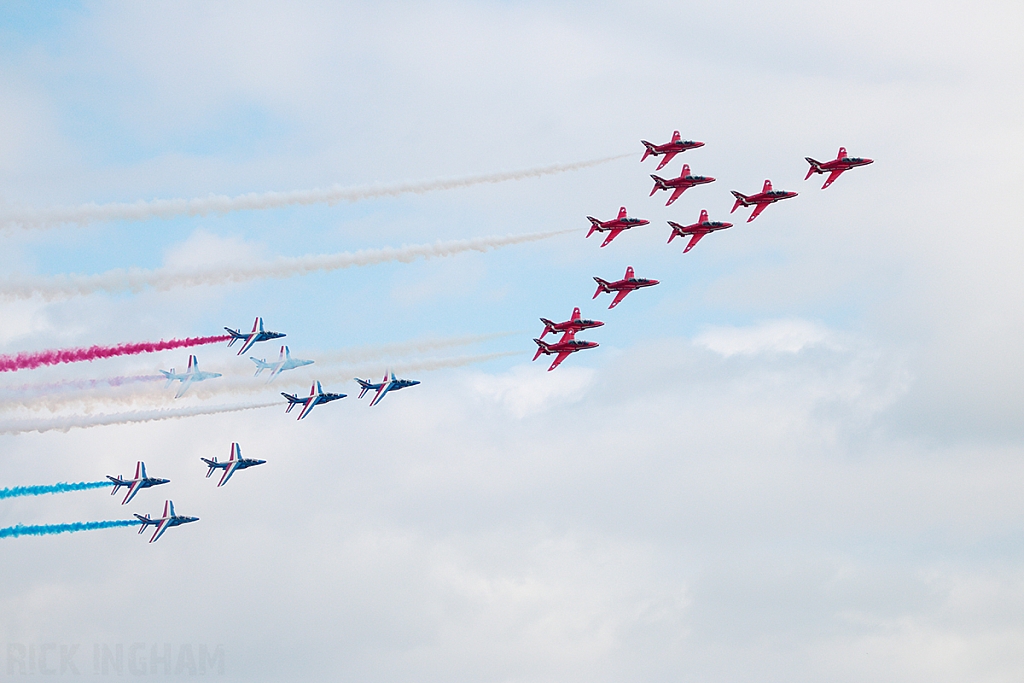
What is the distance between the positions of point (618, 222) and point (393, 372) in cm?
2235

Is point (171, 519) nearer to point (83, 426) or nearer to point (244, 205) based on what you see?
point (83, 426)

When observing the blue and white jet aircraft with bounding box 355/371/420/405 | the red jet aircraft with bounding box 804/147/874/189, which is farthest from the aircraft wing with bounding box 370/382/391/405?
the red jet aircraft with bounding box 804/147/874/189

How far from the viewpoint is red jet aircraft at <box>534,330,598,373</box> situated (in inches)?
4828

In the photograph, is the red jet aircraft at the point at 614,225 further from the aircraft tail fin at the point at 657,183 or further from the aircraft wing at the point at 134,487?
the aircraft wing at the point at 134,487

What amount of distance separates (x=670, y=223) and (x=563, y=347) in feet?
44.7

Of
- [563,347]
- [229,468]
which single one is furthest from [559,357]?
[229,468]

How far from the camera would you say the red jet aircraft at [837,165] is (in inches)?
4697

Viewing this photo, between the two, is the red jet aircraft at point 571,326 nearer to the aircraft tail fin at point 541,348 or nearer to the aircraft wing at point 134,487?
the aircraft tail fin at point 541,348

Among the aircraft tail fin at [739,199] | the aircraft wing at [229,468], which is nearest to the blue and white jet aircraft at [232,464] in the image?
the aircraft wing at [229,468]

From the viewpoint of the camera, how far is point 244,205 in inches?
4198

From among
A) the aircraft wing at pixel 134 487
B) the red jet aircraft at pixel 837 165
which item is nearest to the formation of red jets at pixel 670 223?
the red jet aircraft at pixel 837 165

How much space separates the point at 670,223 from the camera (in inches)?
4870

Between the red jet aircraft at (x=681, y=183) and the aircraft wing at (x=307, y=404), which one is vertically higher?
the red jet aircraft at (x=681, y=183)

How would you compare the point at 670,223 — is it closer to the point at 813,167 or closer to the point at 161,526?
the point at 813,167
